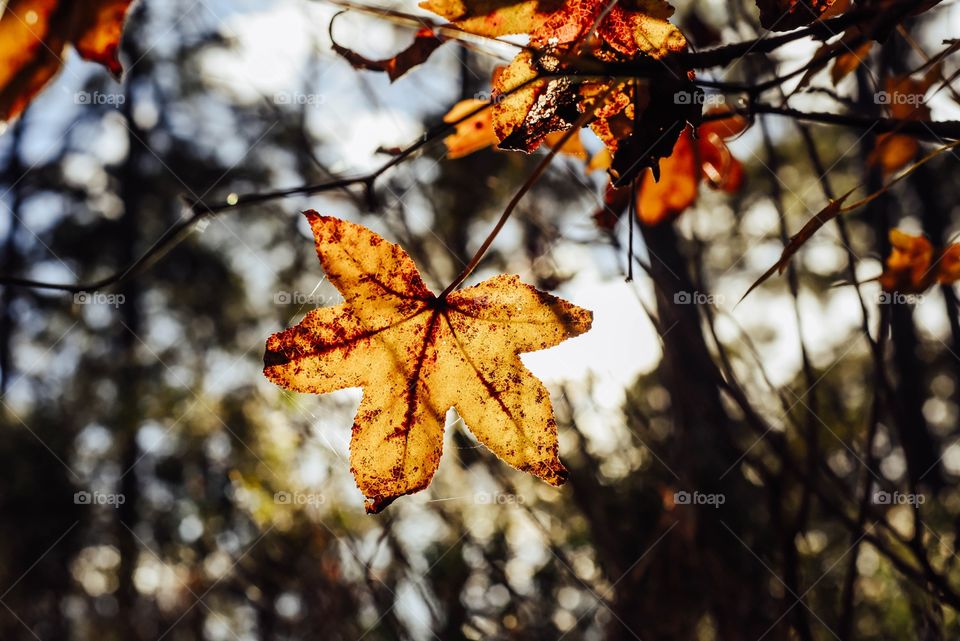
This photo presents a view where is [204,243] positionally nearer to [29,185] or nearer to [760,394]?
[29,185]

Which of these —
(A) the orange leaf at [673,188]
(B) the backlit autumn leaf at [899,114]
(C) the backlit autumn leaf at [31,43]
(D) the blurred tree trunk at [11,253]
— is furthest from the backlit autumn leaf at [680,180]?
(D) the blurred tree trunk at [11,253]

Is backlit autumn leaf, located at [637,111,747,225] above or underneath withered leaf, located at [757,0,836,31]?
above

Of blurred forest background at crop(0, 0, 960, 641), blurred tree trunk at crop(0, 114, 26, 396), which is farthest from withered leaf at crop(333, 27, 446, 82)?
blurred tree trunk at crop(0, 114, 26, 396)

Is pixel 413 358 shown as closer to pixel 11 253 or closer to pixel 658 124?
pixel 658 124

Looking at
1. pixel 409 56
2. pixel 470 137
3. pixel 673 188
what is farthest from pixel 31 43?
pixel 673 188

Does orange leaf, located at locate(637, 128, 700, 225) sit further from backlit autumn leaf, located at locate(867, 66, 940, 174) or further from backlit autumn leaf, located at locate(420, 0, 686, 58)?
backlit autumn leaf, located at locate(420, 0, 686, 58)

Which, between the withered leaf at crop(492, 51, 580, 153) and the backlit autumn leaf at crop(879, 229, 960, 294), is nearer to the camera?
the withered leaf at crop(492, 51, 580, 153)

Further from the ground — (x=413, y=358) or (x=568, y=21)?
(x=568, y=21)
